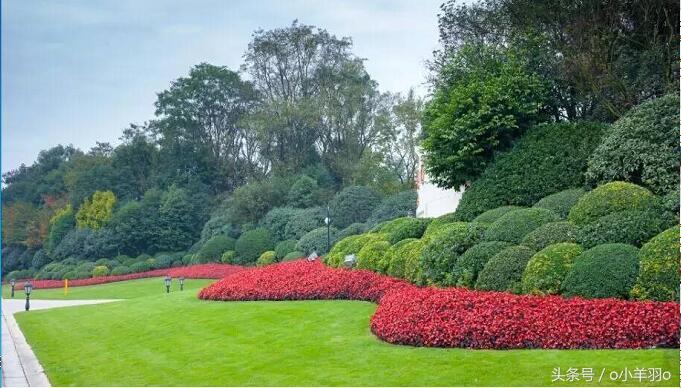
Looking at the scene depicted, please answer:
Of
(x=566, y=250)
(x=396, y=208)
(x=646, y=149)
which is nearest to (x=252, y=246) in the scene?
(x=396, y=208)

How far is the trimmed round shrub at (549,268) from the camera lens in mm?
9352

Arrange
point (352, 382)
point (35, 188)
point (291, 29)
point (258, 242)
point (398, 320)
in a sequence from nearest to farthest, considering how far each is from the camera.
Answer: point (352, 382) → point (398, 320) → point (258, 242) → point (291, 29) → point (35, 188)

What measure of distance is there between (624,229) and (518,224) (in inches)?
92.0

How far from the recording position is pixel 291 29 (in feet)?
156

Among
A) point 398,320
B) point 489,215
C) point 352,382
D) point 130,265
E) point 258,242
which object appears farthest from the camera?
point 130,265

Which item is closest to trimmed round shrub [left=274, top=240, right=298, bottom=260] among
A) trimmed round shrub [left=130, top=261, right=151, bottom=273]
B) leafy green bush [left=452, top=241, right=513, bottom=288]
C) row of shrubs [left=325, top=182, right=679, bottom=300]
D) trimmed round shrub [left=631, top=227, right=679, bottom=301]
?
trimmed round shrub [left=130, top=261, right=151, bottom=273]

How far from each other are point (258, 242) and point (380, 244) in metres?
20.9

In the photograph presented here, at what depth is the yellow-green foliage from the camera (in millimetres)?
51125

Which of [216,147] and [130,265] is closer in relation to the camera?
[130,265]

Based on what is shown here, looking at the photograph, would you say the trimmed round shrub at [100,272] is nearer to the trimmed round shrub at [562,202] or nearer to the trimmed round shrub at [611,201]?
the trimmed round shrub at [562,202]

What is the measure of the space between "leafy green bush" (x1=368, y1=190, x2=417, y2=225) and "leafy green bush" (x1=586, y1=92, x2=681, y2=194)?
18.1 metres

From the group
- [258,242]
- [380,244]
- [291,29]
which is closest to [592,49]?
[380,244]

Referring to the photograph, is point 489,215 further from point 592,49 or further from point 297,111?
point 297,111

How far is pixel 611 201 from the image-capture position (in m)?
10.7
